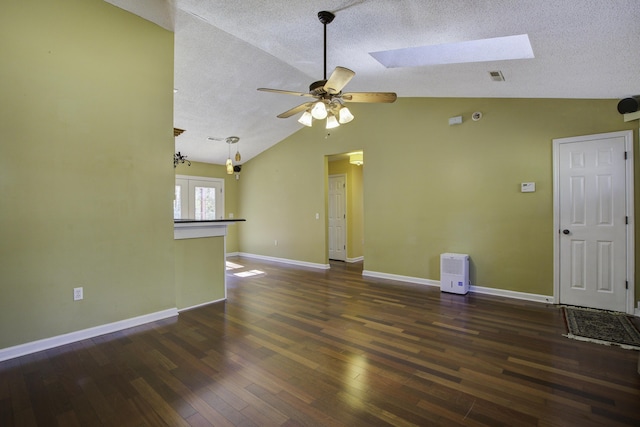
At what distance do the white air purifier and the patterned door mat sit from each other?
117 cm

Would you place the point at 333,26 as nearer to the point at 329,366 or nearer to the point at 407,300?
the point at 329,366

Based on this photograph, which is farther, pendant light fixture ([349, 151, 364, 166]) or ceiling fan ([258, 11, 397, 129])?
pendant light fixture ([349, 151, 364, 166])

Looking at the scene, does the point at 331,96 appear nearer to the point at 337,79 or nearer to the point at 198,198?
the point at 337,79

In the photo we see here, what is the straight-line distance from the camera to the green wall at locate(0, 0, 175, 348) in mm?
2641

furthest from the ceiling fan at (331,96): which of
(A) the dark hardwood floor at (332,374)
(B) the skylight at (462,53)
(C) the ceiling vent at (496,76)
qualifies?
(A) the dark hardwood floor at (332,374)

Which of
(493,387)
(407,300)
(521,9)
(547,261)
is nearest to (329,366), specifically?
(493,387)

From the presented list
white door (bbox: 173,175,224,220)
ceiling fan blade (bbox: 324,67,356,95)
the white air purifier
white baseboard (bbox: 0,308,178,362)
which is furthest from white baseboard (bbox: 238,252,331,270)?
ceiling fan blade (bbox: 324,67,356,95)

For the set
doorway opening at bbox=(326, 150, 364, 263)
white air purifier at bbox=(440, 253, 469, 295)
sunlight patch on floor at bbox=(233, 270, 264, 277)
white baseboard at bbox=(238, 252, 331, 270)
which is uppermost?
doorway opening at bbox=(326, 150, 364, 263)

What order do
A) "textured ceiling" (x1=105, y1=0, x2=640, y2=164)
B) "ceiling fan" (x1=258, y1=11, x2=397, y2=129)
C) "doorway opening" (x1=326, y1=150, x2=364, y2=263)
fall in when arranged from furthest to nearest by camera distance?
1. "doorway opening" (x1=326, y1=150, x2=364, y2=263)
2. "ceiling fan" (x1=258, y1=11, x2=397, y2=129)
3. "textured ceiling" (x1=105, y1=0, x2=640, y2=164)

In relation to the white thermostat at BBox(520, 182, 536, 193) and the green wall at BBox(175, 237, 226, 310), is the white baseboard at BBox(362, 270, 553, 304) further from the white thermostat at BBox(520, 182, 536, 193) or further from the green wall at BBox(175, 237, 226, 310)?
the green wall at BBox(175, 237, 226, 310)

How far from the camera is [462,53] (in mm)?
3070

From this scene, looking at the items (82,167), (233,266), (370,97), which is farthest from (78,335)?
(233,266)

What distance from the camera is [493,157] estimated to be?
173 inches

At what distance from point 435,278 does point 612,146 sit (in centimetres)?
278
